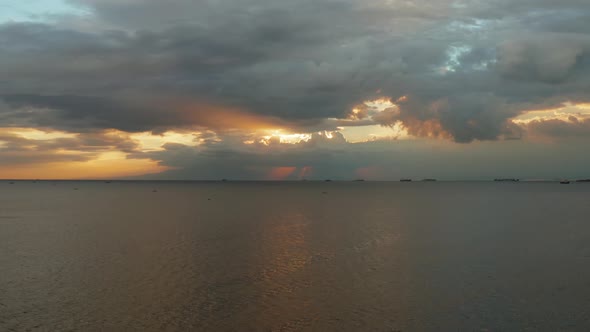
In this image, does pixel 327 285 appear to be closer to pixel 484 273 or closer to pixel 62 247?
pixel 484 273

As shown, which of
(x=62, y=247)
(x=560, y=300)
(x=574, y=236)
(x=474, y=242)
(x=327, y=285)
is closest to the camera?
(x=560, y=300)

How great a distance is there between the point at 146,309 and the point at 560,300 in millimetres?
26500

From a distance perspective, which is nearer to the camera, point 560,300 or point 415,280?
point 560,300

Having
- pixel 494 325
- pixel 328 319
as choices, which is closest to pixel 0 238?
pixel 328 319

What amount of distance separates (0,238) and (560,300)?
62.2 m

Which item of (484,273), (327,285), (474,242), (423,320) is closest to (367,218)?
(474,242)

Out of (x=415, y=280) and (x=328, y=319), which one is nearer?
(x=328, y=319)

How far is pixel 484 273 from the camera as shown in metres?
37.4

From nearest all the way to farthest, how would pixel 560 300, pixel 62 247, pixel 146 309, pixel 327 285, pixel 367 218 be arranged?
pixel 146 309 < pixel 560 300 < pixel 327 285 < pixel 62 247 < pixel 367 218

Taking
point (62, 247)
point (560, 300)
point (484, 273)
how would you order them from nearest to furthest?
point (560, 300)
point (484, 273)
point (62, 247)

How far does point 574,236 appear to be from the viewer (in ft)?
199

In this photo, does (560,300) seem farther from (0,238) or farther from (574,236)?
(0,238)

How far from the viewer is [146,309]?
27562mm

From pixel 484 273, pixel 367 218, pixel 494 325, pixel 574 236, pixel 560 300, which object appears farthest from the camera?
pixel 367 218
